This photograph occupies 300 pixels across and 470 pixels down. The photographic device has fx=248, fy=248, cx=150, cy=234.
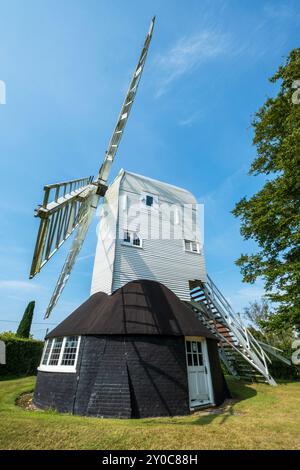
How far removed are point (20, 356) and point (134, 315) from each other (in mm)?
14557

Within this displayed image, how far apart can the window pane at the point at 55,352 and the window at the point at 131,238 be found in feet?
19.2

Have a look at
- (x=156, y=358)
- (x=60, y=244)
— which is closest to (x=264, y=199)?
(x=156, y=358)

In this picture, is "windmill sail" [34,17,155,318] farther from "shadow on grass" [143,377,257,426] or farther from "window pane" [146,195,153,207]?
"shadow on grass" [143,377,257,426]

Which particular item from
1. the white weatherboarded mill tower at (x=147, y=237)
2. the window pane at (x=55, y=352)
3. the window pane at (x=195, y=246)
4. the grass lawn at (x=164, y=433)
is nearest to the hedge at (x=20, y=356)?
the white weatherboarded mill tower at (x=147, y=237)

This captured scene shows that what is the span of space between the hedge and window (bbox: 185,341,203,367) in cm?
1530

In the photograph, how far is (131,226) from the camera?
14.5 metres

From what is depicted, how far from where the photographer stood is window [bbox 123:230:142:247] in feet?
45.9

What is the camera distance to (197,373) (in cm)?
1059

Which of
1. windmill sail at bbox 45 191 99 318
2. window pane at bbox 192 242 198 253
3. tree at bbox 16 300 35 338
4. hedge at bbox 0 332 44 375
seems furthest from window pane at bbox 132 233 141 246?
tree at bbox 16 300 35 338

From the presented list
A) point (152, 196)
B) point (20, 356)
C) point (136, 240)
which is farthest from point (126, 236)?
point (20, 356)

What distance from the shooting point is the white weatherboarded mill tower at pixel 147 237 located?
13.5m

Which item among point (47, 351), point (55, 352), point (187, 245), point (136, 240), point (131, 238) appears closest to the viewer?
point (55, 352)

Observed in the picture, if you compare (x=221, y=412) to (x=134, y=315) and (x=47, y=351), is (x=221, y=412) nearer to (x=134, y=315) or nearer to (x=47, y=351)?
(x=134, y=315)

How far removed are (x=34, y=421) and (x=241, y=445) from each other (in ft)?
16.9
